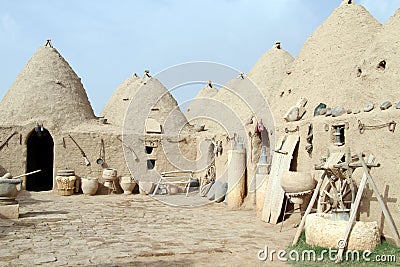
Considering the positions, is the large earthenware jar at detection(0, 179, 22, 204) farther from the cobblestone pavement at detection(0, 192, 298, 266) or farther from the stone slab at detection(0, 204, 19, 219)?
the cobblestone pavement at detection(0, 192, 298, 266)

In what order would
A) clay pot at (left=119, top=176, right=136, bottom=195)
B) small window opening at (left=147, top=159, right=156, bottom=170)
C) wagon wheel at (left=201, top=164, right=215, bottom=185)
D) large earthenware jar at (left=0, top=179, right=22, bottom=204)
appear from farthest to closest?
small window opening at (left=147, top=159, right=156, bottom=170)
clay pot at (left=119, top=176, right=136, bottom=195)
wagon wheel at (left=201, top=164, right=215, bottom=185)
large earthenware jar at (left=0, top=179, right=22, bottom=204)

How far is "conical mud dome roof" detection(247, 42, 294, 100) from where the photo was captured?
1706 centimetres

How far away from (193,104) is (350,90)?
15341mm

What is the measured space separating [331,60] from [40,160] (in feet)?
47.3

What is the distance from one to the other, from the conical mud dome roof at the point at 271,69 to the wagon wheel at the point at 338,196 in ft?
30.9

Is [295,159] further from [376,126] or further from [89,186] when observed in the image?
[89,186]

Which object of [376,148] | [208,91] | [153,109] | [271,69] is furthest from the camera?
[208,91]

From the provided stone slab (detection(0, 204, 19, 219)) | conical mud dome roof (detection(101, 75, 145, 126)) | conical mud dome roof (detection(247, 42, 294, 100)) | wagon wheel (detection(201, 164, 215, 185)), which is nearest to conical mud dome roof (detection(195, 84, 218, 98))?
conical mud dome roof (detection(101, 75, 145, 126))

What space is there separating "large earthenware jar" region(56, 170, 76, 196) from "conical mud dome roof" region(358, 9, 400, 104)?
10.3m

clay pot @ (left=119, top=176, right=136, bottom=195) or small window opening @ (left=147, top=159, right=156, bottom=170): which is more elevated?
small window opening @ (left=147, top=159, right=156, bottom=170)

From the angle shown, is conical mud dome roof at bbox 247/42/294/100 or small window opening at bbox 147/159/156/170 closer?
small window opening at bbox 147/159/156/170

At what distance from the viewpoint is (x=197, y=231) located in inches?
309

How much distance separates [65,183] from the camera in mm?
14531

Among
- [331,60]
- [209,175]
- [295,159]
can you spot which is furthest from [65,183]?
[331,60]
